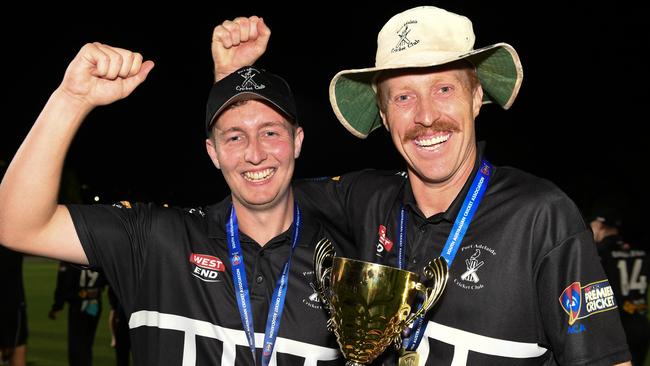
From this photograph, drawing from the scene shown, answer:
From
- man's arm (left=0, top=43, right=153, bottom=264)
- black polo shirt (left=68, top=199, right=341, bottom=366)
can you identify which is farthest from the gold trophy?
man's arm (left=0, top=43, right=153, bottom=264)

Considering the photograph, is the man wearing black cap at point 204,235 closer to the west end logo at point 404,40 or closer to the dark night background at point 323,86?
the west end logo at point 404,40

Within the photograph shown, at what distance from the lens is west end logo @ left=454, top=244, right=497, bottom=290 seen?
91.6 inches

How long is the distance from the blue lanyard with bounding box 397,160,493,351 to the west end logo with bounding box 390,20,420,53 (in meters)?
0.49

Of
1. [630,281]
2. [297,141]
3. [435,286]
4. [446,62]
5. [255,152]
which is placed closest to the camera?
[435,286]

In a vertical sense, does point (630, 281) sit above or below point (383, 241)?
below

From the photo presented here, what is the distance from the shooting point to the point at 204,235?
2.68m

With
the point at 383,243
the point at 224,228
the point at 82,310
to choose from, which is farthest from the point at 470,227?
the point at 82,310

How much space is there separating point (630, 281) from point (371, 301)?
231 inches

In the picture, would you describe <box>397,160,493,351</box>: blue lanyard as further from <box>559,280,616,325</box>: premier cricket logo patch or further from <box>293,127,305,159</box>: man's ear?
<box>293,127,305,159</box>: man's ear

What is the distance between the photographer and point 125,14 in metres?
17.4

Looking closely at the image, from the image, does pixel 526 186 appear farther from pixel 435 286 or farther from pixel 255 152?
Result: pixel 255 152

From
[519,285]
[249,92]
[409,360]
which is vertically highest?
[249,92]

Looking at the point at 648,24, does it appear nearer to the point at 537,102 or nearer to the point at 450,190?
the point at 537,102

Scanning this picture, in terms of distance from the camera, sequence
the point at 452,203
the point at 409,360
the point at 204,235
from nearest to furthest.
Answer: the point at 409,360
the point at 452,203
the point at 204,235
